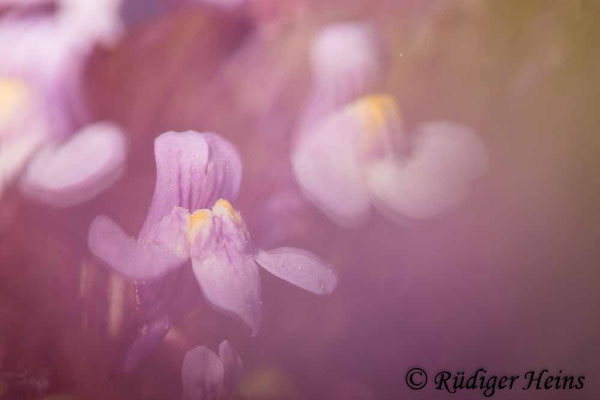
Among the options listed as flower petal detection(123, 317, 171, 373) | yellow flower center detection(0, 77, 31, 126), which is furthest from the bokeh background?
yellow flower center detection(0, 77, 31, 126)

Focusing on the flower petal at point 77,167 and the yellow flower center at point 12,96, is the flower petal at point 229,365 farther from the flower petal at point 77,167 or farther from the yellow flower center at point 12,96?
the yellow flower center at point 12,96

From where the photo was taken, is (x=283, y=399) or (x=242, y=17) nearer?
(x=242, y=17)

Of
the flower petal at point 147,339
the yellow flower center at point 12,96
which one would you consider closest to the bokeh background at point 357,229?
the flower petal at point 147,339

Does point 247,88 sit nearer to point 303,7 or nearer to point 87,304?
point 303,7

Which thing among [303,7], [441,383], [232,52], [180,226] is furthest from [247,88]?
[441,383]

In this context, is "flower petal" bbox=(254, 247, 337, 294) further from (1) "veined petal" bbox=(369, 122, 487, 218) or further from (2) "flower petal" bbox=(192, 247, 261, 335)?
(1) "veined petal" bbox=(369, 122, 487, 218)

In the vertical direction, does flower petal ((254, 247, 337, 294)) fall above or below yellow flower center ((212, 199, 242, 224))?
below
